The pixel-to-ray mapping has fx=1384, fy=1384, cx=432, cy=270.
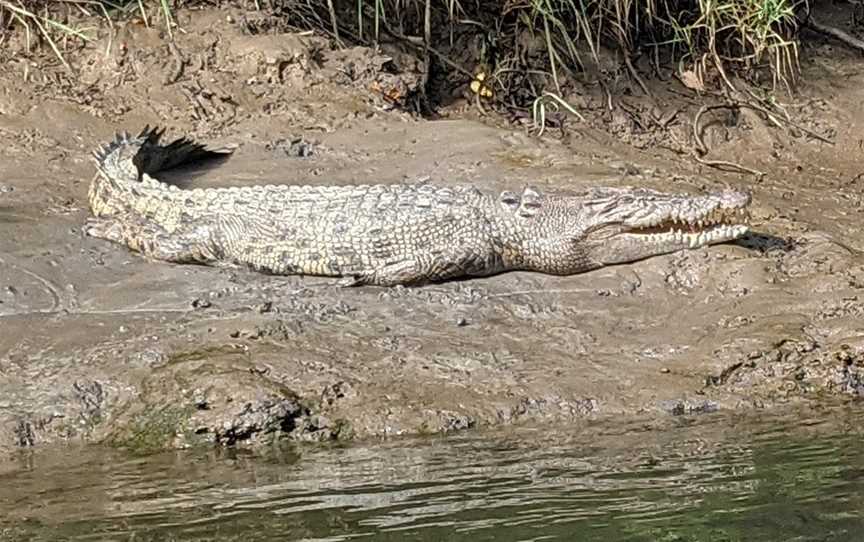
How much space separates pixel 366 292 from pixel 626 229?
144 cm

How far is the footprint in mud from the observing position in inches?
248

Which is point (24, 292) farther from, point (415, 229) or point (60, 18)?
point (60, 18)

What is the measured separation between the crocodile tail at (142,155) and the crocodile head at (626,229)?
6.74 feet

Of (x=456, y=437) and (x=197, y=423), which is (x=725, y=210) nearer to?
(x=456, y=437)

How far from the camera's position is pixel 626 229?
716 cm

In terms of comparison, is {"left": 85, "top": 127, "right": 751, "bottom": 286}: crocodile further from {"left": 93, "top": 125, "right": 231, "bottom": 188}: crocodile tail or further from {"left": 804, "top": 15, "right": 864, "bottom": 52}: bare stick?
{"left": 804, "top": 15, "right": 864, "bottom": 52}: bare stick

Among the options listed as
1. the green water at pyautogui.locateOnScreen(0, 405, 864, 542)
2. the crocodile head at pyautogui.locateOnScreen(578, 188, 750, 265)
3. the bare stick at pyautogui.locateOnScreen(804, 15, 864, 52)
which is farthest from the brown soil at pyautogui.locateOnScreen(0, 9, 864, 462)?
the bare stick at pyautogui.locateOnScreen(804, 15, 864, 52)

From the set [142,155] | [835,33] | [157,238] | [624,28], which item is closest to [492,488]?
[157,238]

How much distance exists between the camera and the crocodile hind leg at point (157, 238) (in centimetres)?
703

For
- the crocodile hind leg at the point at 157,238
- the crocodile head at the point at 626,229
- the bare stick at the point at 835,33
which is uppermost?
the bare stick at the point at 835,33

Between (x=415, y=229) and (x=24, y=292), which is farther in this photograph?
(x=415, y=229)

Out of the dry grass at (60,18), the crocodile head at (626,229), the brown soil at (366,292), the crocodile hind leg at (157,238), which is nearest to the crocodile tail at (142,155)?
the brown soil at (366,292)

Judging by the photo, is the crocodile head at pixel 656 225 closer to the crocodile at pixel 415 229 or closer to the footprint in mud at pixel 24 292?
the crocodile at pixel 415 229

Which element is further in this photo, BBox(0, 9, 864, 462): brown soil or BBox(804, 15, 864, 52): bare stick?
BBox(804, 15, 864, 52): bare stick
